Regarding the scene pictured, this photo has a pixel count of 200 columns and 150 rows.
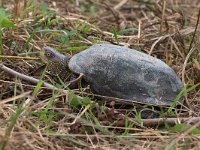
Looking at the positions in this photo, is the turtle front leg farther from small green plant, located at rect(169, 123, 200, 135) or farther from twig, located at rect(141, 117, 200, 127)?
small green plant, located at rect(169, 123, 200, 135)

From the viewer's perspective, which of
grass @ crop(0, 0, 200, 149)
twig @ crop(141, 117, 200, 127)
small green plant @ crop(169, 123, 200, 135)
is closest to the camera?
grass @ crop(0, 0, 200, 149)

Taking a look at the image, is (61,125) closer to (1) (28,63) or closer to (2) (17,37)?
(1) (28,63)

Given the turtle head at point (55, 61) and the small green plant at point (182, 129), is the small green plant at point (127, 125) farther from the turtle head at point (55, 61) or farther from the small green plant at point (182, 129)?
the turtle head at point (55, 61)

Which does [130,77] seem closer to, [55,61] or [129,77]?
[129,77]

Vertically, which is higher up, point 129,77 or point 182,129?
point 129,77

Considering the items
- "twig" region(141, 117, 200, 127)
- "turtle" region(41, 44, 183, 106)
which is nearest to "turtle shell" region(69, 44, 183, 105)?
"turtle" region(41, 44, 183, 106)

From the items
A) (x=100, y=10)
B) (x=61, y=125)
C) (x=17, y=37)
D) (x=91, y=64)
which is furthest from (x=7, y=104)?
(x=100, y=10)

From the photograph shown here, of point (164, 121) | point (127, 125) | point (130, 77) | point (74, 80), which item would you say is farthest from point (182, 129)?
point (74, 80)
